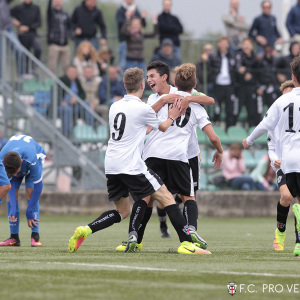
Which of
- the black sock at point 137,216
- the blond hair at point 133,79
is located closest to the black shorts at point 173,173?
the black sock at point 137,216

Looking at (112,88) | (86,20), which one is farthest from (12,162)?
(86,20)

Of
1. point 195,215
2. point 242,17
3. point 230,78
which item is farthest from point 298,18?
point 195,215

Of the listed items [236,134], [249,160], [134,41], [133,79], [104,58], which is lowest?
[249,160]

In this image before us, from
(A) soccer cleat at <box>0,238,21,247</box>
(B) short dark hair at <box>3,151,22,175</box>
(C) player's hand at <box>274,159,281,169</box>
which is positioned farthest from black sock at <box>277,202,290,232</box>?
(A) soccer cleat at <box>0,238,21,247</box>

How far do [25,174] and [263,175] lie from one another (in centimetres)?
1106

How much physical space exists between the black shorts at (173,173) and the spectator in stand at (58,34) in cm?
1178

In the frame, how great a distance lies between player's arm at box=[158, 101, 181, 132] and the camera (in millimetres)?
9742

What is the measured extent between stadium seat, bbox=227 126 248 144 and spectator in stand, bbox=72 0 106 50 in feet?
14.3

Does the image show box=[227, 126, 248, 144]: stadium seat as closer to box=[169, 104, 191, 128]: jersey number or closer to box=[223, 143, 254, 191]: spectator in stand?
box=[223, 143, 254, 191]: spectator in stand

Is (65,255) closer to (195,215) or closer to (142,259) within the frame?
(142,259)

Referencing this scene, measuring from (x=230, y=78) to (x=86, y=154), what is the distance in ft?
13.1

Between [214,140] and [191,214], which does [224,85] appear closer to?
[191,214]

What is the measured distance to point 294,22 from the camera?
2373cm

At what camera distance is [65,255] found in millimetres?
9398
